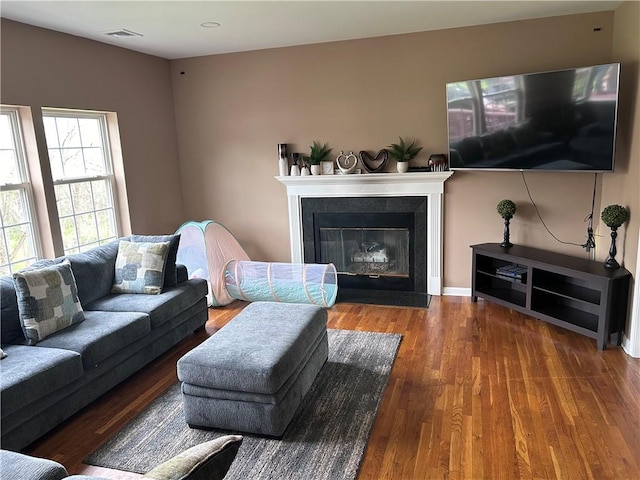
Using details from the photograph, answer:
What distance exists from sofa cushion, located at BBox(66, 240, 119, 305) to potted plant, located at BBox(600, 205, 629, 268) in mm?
3837

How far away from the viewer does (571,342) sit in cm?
351

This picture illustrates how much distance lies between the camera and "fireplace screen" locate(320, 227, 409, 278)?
4891 mm

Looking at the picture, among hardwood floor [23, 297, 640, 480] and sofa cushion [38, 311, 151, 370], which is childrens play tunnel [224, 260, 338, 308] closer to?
hardwood floor [23, 297, 640, 480]

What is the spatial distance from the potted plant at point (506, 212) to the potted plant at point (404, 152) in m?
0.93

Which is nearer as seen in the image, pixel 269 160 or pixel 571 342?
pixel 571 342

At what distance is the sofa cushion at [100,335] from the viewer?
276 centimetres

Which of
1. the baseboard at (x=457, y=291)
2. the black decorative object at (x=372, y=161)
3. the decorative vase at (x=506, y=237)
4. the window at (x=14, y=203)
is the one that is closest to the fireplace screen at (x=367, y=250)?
the baseboard at (x=457, y=291)

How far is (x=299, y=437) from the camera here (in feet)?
8.16

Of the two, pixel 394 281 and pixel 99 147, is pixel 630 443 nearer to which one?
pixel 394 281

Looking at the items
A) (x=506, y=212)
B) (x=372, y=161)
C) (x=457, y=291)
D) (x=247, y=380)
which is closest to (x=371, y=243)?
(x=372, y=161)

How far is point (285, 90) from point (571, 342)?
3.51m

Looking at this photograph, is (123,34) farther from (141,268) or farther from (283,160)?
(141,268)

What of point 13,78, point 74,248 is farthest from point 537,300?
point 13,78

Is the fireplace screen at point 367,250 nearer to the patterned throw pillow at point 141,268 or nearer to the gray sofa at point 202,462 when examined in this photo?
the patterned throw pillow at point 141,268
